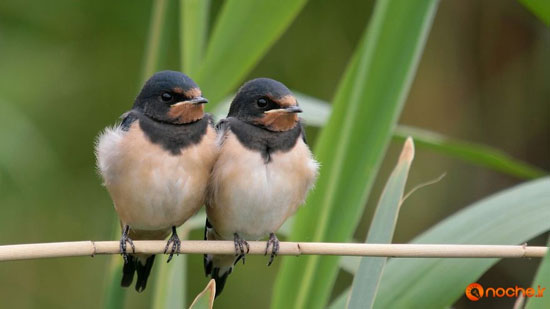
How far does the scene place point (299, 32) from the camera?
130 inches

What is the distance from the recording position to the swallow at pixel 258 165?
159 cm

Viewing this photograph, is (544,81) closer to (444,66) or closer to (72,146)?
(444,66)

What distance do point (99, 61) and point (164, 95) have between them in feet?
6.00

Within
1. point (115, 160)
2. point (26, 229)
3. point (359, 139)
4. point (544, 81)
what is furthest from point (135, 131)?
point (544, 81)

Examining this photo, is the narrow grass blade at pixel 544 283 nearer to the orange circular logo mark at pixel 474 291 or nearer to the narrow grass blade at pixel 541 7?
the orange circular logo mark at pixel 474 291

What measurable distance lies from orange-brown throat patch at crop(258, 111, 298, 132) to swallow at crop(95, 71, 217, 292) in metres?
0.10

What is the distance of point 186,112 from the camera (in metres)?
1.54

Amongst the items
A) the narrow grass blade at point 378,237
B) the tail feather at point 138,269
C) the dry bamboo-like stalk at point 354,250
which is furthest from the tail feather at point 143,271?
the narrow grass blade at point 378,237

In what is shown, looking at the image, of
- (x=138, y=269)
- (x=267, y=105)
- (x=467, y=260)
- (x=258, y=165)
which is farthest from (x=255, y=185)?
(x=467, y=260)

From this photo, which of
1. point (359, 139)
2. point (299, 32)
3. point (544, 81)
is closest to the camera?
point (359, 139)

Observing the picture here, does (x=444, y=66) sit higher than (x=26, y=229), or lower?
higher

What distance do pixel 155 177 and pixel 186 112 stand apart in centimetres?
13

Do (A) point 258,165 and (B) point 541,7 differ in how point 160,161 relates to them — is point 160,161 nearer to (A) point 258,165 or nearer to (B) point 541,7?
(A) point 258,165

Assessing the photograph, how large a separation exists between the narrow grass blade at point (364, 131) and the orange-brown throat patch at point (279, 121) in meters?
0.16
